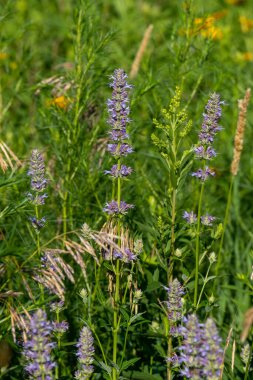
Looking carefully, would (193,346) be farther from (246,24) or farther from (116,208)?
(246,24)

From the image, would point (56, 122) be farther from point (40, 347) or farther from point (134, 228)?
point (40, 347)

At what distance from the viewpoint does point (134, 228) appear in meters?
3.10

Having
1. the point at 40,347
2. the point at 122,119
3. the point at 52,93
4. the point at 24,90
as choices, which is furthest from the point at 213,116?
the point at 24,90

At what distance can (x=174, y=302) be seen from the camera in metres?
2.56

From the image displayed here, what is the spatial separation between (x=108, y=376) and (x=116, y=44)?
4249 millimetres

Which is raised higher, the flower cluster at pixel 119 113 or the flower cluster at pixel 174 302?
the flower cluster at pixel 119 113

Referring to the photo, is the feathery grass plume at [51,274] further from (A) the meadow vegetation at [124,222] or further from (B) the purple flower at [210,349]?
(B) the purple flower at [210,349]

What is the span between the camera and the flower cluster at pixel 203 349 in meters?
2.06

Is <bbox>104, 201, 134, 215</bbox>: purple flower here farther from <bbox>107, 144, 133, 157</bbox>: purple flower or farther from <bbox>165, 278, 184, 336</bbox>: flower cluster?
<bbox>165, 278, 184, 336</bbox>: flower cluster

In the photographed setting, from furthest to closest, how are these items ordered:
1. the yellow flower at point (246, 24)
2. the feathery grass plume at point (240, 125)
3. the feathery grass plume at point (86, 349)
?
the yellow flower at point (246, 24), the feathery grass plume at point (240, 125), the feathery grass plume at point (86, 349)

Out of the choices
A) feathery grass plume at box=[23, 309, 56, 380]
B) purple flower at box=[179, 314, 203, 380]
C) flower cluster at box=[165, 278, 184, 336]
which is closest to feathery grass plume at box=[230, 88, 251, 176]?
flower cluster at box=[165, 278, 184, 336]

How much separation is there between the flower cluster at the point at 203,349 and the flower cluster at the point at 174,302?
1.00 ft

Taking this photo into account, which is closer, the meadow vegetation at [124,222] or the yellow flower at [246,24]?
the meadow vegetation at [124,222]

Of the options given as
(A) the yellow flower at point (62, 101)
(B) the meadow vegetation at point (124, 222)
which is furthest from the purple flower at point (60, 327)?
(A) the yellow flower at point (62, 101)
